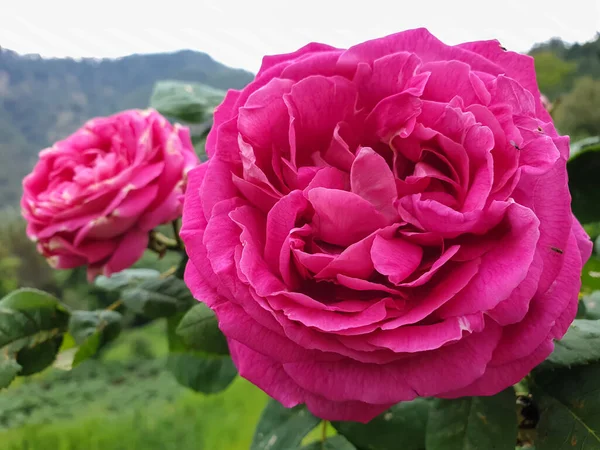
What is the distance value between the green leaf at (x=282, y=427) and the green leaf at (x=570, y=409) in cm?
14

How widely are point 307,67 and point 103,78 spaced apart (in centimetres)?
161

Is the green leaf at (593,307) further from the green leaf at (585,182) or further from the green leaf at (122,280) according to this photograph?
the green leaf at (122,280)

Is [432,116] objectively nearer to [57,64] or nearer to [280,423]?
[280,423]

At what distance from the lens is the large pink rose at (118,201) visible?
1.30 ft

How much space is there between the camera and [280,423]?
35 centimetres

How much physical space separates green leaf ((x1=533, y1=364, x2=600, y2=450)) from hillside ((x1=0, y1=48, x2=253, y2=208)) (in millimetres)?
1356

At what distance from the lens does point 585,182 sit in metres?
0.36

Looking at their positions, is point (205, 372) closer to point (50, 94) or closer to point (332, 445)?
point (332, 445)

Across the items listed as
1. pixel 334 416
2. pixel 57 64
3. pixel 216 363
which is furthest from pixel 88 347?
pixel 57 64

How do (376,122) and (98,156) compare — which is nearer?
(376,122)

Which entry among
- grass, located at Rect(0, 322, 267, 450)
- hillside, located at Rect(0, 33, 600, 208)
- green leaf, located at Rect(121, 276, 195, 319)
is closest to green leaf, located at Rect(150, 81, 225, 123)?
green leaf, located at Rect(121, 276, 195, 319)

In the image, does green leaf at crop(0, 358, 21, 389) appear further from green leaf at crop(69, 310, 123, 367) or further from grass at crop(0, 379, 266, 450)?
grass at crop(0, 379, 266, 450)

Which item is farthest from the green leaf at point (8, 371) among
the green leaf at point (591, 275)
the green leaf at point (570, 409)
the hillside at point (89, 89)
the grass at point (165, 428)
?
the hillside at point (89, 89)

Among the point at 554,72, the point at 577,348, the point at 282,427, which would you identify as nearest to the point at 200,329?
the point at 282,427
